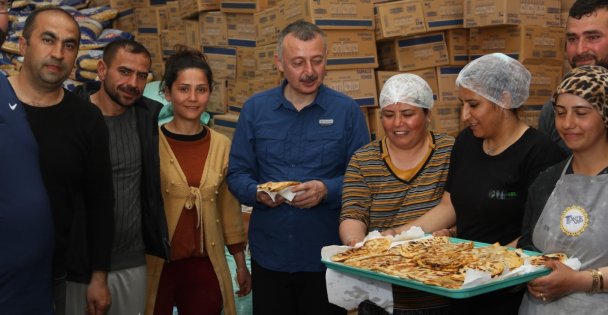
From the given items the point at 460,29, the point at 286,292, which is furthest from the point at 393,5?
the point at 286,292

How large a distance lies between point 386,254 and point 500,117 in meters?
Result: 0.60

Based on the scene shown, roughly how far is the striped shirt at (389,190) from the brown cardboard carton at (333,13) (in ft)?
6.95

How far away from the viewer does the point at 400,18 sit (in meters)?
4.76

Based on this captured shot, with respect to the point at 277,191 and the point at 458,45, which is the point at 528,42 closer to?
the point at 458,45

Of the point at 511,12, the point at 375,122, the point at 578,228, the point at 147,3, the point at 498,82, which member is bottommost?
the point at 578,228

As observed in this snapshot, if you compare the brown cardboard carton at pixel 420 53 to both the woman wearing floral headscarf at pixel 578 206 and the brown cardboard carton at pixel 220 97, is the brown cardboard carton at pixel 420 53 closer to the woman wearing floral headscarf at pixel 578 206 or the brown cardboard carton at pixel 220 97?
the brown cardboard carton at pixel 220 97

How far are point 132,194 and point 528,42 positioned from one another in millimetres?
2872

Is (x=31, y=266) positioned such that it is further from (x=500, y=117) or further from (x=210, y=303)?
(x=500, y=117)

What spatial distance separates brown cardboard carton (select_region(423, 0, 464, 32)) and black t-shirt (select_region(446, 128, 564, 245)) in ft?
8.21

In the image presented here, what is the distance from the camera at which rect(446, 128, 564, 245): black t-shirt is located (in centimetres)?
227

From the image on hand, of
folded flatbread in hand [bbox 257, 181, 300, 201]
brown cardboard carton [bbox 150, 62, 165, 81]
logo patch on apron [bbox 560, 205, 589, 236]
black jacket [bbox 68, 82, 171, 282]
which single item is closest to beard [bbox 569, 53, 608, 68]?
logo patch on apron [bbox 560, 205, 589, 236]

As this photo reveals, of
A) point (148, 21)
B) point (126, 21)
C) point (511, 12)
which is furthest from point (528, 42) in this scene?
point (126, 21)

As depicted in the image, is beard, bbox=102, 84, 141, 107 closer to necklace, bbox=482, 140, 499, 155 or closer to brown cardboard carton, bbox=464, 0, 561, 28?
necklace, bbox=482, 140, 499, 155

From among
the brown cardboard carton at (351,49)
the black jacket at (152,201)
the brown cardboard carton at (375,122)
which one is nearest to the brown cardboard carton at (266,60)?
the brown cardboard carton at (351,49)
